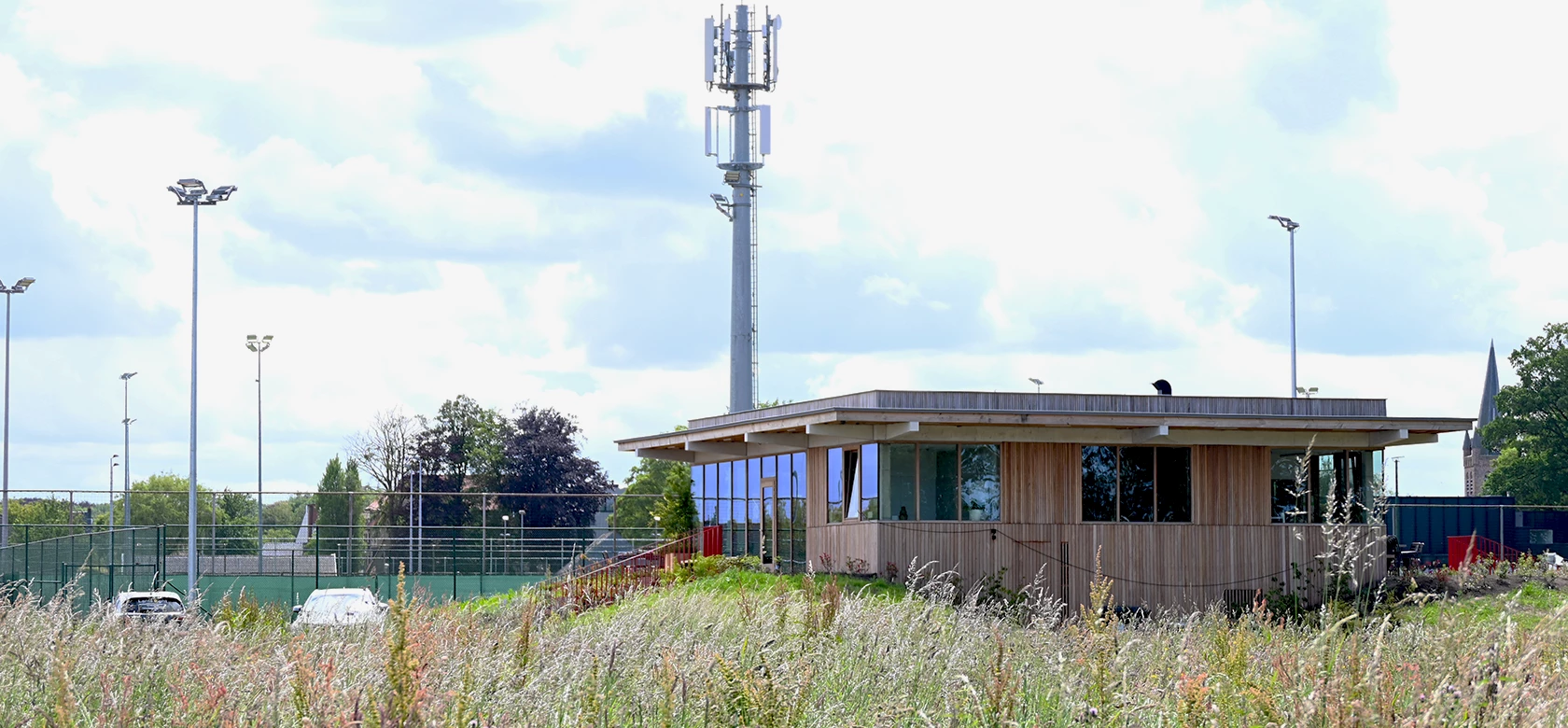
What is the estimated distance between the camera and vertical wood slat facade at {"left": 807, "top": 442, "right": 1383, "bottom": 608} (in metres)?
25.0

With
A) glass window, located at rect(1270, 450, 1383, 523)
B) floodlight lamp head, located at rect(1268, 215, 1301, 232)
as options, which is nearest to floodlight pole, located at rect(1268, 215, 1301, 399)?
floodlight lamp head, located at rect(1268, 215, 1301, 232)

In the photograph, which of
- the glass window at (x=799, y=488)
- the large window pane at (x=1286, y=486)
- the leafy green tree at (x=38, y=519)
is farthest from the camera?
the leafy green tree at (x=38, y=519)

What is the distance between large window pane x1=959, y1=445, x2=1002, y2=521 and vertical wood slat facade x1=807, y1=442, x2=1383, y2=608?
4.2 inches

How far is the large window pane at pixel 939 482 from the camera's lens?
25.2 metres

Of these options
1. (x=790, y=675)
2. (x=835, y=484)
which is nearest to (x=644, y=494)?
(x=835, y=484)

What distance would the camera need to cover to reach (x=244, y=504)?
3465 inches

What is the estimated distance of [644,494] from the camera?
185 ft

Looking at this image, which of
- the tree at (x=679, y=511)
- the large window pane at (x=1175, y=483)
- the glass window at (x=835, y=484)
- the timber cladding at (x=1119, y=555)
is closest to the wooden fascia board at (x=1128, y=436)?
the large window pane at (x=1175, y=483)

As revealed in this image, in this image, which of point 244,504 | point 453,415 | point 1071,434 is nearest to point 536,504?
point 453,415

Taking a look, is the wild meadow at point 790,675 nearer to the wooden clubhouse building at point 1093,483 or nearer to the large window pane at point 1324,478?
the wooden clubhouse building at point 1093,483

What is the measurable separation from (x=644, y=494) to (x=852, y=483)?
3074cm

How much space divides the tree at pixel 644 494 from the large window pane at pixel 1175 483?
12.3m

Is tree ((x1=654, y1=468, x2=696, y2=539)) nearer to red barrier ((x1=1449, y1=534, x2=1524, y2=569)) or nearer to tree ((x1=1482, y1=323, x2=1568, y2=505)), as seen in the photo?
red barrier ((x1=1449, y1=534, x2=1524, y2=569))

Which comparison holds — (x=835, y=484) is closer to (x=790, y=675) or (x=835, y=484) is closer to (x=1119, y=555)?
(x=1119, y=555)
